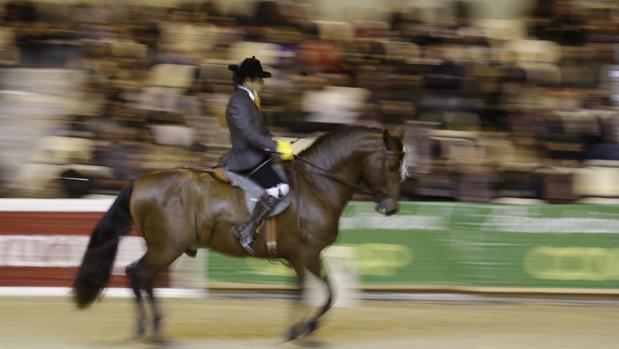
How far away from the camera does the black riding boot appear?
9.50 m

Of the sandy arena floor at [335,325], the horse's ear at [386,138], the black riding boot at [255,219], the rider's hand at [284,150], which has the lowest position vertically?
the sandy arena floor at [335,325]

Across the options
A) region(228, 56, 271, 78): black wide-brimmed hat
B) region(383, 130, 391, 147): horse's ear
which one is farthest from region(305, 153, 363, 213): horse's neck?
region(228, 56, 271, 78): black wide-brimmed hat

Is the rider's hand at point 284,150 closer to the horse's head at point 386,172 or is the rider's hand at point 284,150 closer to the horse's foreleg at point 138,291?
the horse's head at point 386,172

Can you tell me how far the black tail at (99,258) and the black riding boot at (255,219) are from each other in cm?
103

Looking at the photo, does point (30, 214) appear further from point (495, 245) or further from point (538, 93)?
point (538, 93)

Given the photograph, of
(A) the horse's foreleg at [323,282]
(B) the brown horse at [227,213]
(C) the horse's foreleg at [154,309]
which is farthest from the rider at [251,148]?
(C) the horse's foreleg at [154,309]

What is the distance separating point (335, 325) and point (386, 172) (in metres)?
2.18

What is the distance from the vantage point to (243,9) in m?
15.7

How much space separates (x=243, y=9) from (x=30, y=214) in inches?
185

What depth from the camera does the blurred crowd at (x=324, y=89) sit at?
13.7 m

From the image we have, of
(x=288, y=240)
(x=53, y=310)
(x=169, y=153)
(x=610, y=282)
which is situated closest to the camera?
(x=288, y=240)

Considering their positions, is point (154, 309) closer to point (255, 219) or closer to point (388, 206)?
point (255, 219)

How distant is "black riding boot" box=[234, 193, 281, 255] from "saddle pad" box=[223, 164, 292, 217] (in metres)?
0.04

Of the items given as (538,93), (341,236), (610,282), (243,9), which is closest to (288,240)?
(341,236)
